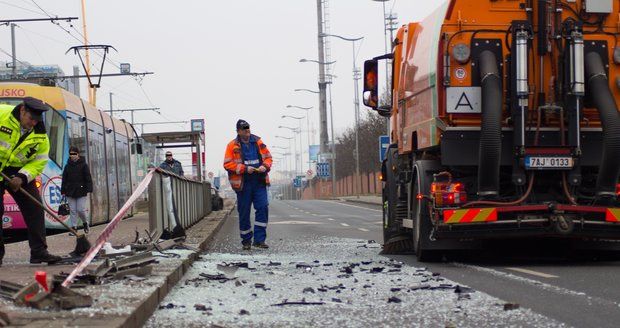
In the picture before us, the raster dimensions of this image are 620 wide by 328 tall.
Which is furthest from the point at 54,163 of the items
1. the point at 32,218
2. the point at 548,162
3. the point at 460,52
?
the point at 548,162

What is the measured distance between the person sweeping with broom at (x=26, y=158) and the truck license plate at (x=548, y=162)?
5.13 metres

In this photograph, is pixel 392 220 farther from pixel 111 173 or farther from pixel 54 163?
pixel 111 173

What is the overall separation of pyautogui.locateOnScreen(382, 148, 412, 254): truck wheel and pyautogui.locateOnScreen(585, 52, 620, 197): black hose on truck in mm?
3234

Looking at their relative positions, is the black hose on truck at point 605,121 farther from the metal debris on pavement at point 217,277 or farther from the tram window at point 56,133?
the tram window at point 56,133

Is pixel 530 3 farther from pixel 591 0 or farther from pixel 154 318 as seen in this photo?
pixel 154 318

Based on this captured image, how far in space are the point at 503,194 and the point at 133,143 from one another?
72.2 feet

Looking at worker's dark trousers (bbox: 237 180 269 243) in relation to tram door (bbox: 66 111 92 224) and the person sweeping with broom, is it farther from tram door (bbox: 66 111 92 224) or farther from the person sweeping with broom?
tram door (bbox: 66 111 92 224)

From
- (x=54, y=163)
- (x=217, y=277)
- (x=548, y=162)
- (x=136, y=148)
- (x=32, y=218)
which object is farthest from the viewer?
(x=136, y=148)

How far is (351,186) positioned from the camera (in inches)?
3302

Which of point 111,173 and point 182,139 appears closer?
point 111,173

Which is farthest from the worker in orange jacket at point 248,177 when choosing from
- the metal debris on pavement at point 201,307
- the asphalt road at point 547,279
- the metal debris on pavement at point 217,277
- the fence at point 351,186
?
the fence at point 351,186

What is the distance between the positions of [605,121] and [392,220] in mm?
3855

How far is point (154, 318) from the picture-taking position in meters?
6.58

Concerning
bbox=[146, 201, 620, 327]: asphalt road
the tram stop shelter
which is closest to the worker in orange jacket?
bbox=[146, 201, 620, 327]: asphalt road
